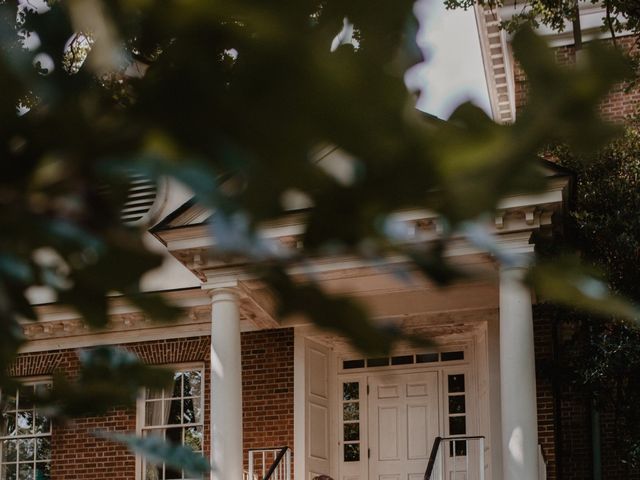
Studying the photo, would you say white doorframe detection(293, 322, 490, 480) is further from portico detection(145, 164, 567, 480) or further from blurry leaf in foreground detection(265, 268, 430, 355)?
blurry leaf in foreground detection(265, 268, 430, 355)

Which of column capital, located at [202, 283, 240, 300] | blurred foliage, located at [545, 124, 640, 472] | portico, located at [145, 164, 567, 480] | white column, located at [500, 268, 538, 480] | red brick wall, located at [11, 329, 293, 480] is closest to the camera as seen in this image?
white column, located at [500, 268, 538, 480]

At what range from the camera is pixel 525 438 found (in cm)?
1136

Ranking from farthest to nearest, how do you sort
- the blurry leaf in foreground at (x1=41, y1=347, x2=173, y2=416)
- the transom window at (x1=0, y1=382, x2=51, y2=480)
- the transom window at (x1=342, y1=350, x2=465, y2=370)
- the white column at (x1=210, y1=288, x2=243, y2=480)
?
the transom window at (x1=0, y1=382, x2=51, y2=480)
the transom window at (x1=342, y1=350, x2=465, y2=370)
the white column at (x1=210, y1=288, x2=243, y2=480)
the blurry leaf in foreground at (x1=41, y1=347, x2=173, y2=416)

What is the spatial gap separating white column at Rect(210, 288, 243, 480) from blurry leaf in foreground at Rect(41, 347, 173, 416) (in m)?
11.2

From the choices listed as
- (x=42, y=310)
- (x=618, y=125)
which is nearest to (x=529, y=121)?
(x=618, y=125)

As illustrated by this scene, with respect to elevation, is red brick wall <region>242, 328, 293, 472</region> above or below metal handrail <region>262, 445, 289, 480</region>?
above

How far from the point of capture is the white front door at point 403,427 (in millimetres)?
14844

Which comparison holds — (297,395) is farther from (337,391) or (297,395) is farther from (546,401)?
(546,401)

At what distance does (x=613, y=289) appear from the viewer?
1295 cm

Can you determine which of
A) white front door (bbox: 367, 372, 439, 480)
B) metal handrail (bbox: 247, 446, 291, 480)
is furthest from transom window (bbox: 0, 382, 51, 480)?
white front door (bbox: 367, 372, 439, 480)

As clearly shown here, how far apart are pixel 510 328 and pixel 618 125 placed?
36.9ft

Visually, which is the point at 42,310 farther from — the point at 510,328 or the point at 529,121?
the point at 510,328

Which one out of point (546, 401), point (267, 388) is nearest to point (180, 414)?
point (267, 388)

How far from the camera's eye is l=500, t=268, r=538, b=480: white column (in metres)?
11.4
